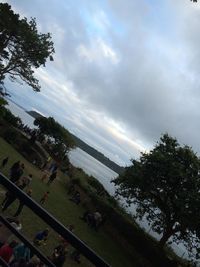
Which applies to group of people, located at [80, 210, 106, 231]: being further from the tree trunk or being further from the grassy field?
the tree trunk

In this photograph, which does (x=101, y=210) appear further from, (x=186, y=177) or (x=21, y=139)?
(x=21, y=139)

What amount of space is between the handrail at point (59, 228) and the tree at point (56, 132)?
5481 centimetres

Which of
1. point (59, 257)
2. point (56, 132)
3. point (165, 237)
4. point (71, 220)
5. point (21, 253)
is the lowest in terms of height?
point (71, 220)

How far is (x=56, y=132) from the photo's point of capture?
5847 cm

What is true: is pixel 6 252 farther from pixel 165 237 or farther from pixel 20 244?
pixel 165 237

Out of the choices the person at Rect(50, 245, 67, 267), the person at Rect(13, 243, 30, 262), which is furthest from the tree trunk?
the person at Rect(13, 243, 30, 262)

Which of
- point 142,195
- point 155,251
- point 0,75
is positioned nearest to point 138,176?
point 142,195

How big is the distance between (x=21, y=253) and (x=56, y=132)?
4690cm

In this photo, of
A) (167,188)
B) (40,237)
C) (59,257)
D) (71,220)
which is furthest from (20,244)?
(167,188)

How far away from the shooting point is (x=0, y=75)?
175 ft

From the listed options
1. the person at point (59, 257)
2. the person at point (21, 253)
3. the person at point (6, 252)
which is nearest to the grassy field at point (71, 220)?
the person at point (59, 257)

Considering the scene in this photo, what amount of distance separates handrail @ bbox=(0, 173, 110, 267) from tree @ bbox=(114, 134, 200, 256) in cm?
3429

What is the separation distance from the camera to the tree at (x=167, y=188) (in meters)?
36.4

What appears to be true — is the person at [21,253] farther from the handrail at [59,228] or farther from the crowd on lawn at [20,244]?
the handrail at [59,228]
